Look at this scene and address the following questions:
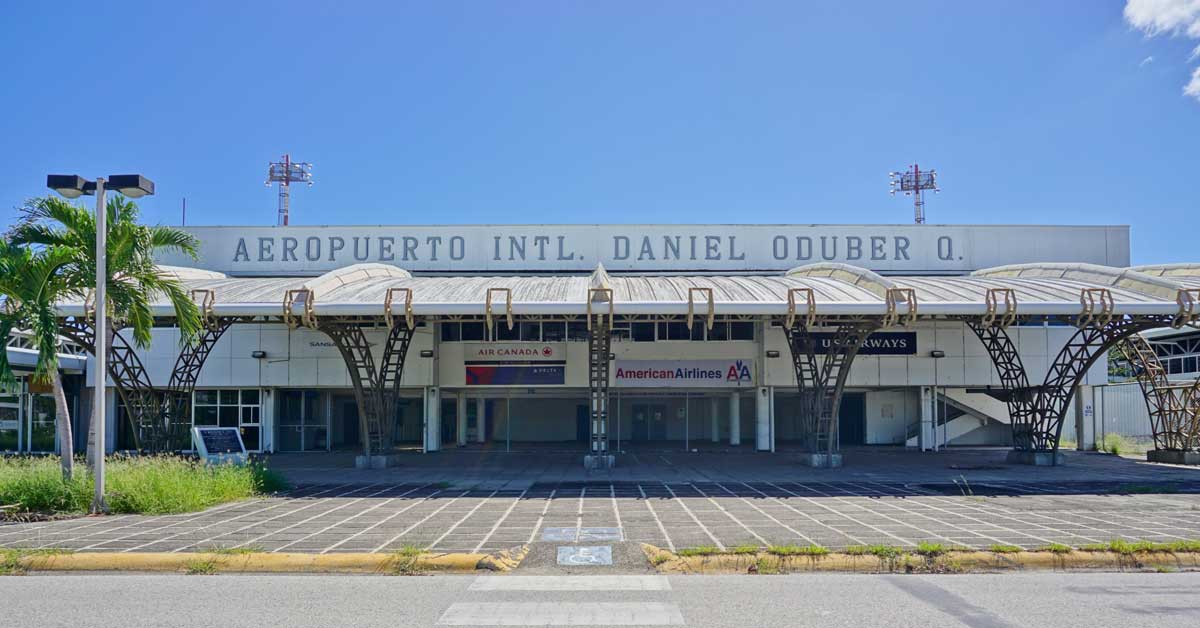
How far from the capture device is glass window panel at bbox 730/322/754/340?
2908cm

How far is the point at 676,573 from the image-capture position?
28.5 feet

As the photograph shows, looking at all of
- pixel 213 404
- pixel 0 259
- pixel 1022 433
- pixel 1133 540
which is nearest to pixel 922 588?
pixel 1133 540

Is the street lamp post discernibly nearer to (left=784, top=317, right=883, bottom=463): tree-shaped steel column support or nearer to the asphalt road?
the asphalt road

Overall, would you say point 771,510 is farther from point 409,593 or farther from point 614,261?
point 614,261

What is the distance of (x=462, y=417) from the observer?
103 ft

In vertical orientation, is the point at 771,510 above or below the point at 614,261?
below

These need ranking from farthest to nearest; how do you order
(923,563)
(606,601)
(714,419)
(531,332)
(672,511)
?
(714,419) → (531,332) → (672,511) → (923,563) → (606,601)

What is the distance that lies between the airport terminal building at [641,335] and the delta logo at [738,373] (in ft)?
0.23

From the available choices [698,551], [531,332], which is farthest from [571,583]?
[531,332]

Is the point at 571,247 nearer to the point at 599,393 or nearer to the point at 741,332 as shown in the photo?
the point at 741,332

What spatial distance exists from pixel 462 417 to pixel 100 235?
20.1 metres

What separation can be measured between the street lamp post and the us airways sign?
76.2 feet

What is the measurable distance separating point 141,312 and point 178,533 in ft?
16.9

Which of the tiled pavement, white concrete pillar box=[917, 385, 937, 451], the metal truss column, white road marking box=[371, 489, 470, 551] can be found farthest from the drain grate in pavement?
white concrete pillar box=[917, 385, 937, 451]
